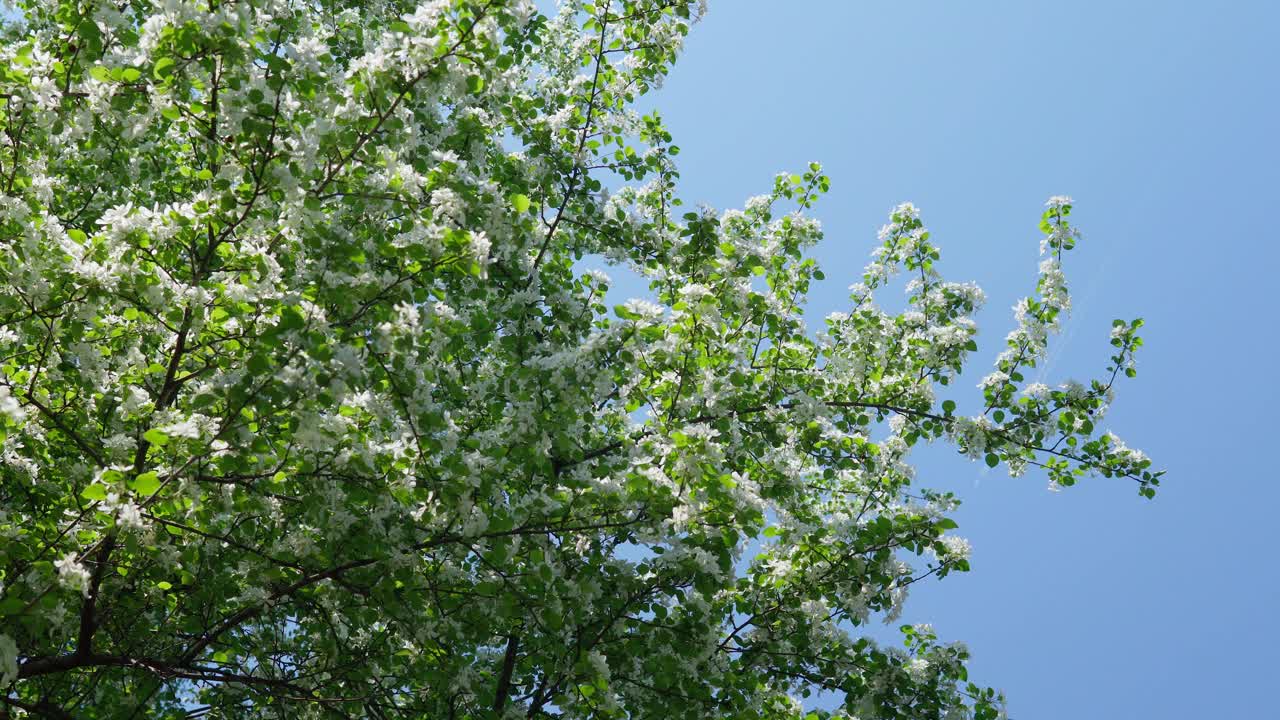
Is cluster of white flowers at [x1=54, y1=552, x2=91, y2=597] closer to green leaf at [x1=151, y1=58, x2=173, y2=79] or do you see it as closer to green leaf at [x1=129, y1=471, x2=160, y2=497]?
green leaf at [x1=129, y1=471, x2=160, y2=497]

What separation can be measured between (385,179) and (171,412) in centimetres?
198

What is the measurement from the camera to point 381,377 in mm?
5691

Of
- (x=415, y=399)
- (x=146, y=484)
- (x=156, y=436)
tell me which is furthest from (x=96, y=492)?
(x=415, y=399)

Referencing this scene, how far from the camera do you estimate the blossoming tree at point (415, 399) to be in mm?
5410

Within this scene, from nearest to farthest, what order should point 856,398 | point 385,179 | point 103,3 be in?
point 103,3 < point 385,179 < point 856,398

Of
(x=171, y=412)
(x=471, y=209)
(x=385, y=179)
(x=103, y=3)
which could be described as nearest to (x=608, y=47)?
(x=385, y=179)

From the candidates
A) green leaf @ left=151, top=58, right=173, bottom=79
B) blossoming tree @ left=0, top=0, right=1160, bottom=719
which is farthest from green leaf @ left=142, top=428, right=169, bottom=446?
green leaf @ left=151, top=58, right=173, bottom=79

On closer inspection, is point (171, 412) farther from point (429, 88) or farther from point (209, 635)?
point (429, 88)

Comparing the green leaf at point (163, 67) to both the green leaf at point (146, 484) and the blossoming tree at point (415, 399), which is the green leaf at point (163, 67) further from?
the green leaf at point (146, 484)

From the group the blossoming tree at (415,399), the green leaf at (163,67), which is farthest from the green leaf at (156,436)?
the green leaf at (163,67)

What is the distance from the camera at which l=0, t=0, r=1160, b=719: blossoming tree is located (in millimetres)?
5410

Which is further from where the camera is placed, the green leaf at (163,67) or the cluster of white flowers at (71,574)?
the green leaf at (163,67)

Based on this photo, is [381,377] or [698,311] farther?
[698,311]

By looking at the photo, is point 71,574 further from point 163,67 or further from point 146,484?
point 163,67
